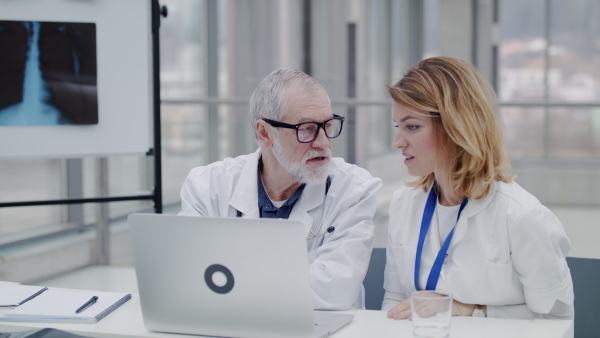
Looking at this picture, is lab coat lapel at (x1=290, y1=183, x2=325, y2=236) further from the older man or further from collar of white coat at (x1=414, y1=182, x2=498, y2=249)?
collar of white coat at (x1=414, y1=182, x2=498, y2=249)

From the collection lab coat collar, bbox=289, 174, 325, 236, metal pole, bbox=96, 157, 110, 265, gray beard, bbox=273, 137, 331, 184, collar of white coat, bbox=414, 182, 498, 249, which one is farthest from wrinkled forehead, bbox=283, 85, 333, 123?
metal pole, bbox=96, 157, 110, 265

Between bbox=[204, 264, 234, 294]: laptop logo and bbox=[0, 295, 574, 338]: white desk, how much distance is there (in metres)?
0.17

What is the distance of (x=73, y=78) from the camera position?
10.6 ft

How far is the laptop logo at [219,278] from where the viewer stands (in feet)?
4.97

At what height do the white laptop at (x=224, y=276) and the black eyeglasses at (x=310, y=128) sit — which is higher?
the black eyeglasses at (x=310, y=128)

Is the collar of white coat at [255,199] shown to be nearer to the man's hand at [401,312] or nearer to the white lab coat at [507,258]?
the white lab coat at [507,258]

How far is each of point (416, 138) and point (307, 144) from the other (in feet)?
1.32

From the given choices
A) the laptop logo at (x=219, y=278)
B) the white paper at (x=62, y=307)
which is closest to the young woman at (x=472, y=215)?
the laptop logo at (x=219, y=278)

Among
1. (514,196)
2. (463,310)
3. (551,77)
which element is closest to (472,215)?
(514,196)

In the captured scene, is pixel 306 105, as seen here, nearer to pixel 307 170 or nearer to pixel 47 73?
pixel 307 170

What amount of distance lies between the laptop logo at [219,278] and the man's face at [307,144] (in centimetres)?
78

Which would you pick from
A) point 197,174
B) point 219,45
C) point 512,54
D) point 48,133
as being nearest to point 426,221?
point 197,174

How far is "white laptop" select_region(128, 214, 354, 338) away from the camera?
4.84 feet

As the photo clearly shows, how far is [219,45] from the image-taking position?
5383 mm
